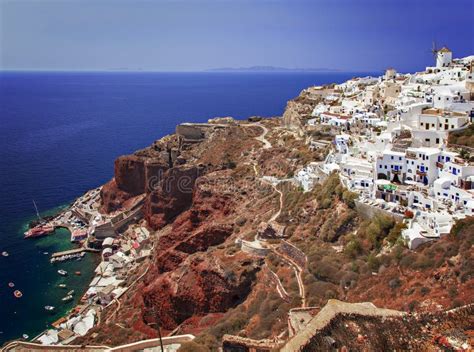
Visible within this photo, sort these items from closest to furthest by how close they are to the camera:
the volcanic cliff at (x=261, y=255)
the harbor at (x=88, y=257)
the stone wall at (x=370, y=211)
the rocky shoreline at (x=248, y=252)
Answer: the rocky shoreline at (x=248, y=252)
the volcanic cliff at (x=261, y=255)
the stone wall at (x=370, y=211)
the harbor at (x=88, y=257)

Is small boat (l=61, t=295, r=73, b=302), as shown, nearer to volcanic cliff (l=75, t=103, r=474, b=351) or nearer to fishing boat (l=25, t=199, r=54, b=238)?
volcanic cliff (l=75, t=103, r=474, b=351)

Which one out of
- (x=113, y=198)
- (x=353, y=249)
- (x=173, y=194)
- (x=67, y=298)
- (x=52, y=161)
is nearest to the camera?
(x=353, y=249)

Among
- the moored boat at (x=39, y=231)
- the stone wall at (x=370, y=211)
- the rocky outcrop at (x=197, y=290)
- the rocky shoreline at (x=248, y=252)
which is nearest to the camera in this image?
the rocky shoreline at (x=248, y=252)

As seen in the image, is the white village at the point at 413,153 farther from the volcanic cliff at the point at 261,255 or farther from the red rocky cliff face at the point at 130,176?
the red rocky cliff face at the point at 130,176

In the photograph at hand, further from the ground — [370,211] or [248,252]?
[370,211]

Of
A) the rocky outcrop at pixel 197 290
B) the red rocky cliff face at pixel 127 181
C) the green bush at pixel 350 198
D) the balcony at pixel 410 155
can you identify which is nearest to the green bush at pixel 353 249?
the green bush at pixel 350 198

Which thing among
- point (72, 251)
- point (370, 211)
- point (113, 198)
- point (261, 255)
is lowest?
point (72, 251)

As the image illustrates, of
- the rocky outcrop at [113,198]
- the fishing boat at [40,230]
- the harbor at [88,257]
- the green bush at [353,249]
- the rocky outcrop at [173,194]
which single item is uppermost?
the green bush at [353,249]

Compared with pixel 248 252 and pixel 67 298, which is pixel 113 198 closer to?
pixel 67 298

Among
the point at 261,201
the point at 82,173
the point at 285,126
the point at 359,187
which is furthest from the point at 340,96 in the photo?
the point at 82,173

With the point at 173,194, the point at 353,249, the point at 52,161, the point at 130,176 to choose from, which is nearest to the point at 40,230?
the point at 130,176

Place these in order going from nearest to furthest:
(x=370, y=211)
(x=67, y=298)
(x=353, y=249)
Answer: (x=353, y=249)
(x=370, y=211)
(x=67, y=298)

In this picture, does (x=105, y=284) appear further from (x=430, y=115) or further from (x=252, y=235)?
(x=430, y=115)

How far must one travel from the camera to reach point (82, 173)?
87.8m
